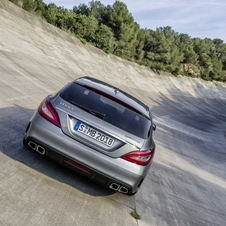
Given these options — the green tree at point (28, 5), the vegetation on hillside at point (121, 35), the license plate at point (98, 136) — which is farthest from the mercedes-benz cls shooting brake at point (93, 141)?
the green tree at point (28, 5)

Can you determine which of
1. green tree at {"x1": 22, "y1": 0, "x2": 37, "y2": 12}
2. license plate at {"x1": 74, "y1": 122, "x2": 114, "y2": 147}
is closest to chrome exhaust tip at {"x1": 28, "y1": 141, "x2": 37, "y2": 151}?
license plate at {"x1": 74, "y1": 122, "x2": 114, "y2": 147}

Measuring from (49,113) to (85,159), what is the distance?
2.73 ft

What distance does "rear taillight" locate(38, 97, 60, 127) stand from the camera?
416 cm

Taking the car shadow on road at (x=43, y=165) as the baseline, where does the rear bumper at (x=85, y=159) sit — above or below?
above

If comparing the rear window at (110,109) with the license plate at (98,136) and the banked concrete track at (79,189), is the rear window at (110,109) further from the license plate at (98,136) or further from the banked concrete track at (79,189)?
the banked concrete track at (79,189)

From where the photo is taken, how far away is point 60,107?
13.9 feet

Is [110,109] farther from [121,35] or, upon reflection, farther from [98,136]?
[121,35]

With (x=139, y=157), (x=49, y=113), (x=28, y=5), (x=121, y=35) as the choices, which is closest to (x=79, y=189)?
(x=139, y=157)

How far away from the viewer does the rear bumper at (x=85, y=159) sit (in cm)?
405

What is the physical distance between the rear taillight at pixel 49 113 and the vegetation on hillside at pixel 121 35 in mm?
24407

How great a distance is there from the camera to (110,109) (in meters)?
4.44

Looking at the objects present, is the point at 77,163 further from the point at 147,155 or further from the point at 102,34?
the point at 102,34

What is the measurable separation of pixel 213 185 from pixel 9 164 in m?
6.08

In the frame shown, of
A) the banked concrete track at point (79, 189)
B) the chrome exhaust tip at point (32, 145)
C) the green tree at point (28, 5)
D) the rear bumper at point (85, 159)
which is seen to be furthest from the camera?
the green tree at point (28, 5)
